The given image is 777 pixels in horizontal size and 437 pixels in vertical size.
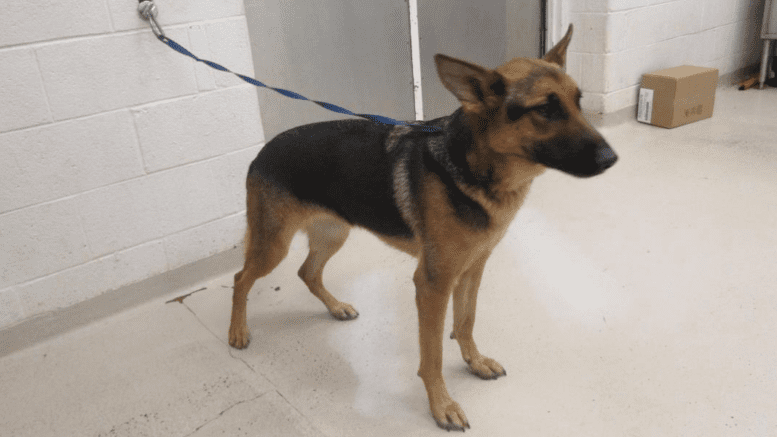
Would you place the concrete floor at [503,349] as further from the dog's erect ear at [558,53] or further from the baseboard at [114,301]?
the dog's erect ear at [558,53]

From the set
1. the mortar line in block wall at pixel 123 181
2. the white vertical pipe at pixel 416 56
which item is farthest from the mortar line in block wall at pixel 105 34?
the white vertical pipe at pixel 416 56

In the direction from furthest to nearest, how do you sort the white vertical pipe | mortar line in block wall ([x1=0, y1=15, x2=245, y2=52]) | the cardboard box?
the cardboard box → the white vertical pipe → mortar line in block wall ([x1=0, y1=15, x2=245, y2=52])

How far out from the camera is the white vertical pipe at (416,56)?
3.45 metres

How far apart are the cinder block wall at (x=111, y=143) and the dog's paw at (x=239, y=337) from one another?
1.94 ft

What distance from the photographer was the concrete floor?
1.66 metres

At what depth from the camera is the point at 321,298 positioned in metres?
2.21

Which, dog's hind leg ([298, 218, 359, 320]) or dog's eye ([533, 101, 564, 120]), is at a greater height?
dog's eye ([533, 101, 564, 120])

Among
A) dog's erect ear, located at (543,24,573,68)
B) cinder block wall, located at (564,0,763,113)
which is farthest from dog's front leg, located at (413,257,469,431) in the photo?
cinder block wall, located at (564,0,763,113)

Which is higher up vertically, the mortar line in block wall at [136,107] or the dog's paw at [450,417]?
the mortar line in block wall at [136,107]

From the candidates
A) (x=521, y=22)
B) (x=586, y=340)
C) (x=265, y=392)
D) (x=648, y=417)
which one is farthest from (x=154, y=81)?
(x=521, y=22)

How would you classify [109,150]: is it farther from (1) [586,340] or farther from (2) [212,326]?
(1) [586,340]

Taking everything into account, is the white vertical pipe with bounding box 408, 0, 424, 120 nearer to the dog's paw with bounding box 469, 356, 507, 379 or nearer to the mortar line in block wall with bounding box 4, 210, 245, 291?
the mortar line in block wall with bounding box 4, 210, 245, 291

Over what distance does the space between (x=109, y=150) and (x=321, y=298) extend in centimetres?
104

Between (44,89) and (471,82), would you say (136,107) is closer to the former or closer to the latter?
(44,89)
